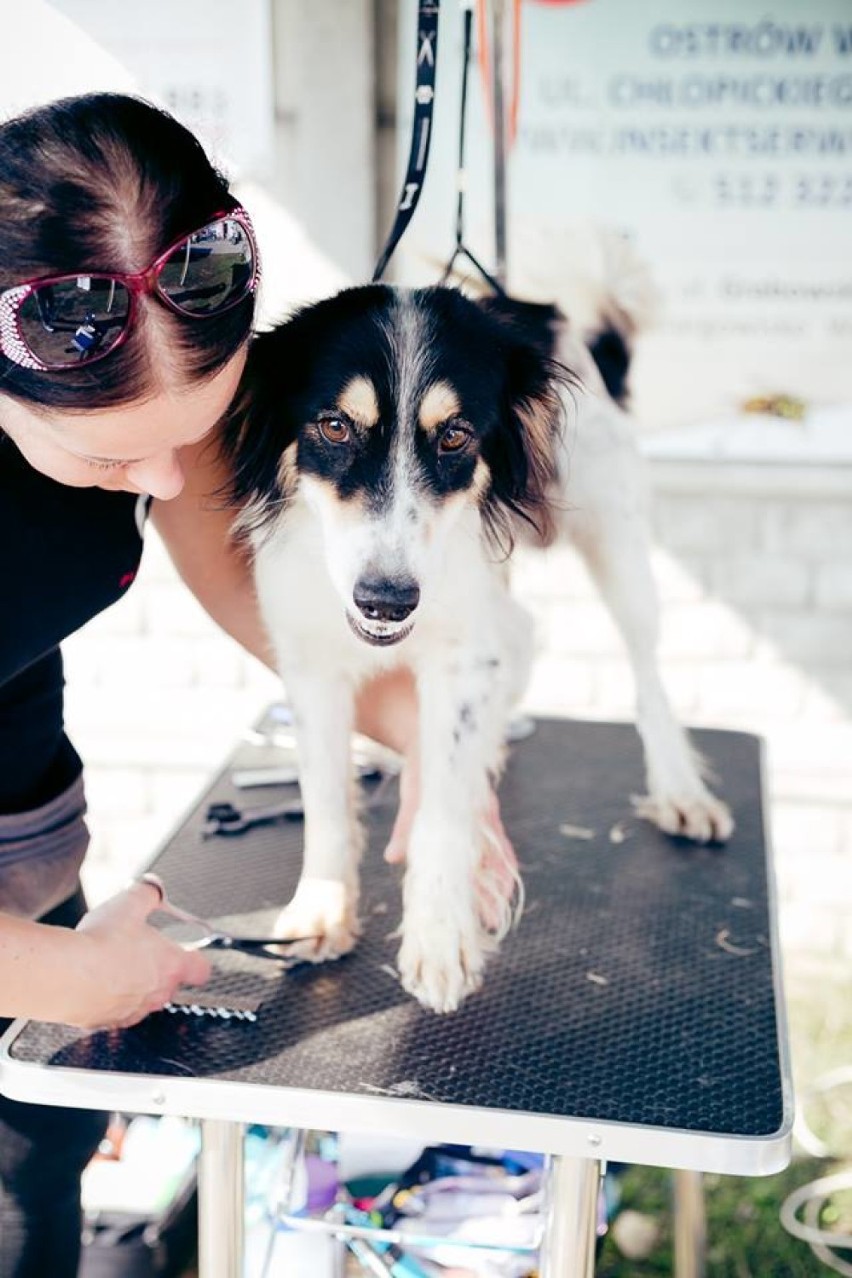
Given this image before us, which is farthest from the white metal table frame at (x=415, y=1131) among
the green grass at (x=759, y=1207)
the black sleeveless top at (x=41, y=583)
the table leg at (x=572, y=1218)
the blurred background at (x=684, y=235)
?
the blurred background at (x=684, y=235)

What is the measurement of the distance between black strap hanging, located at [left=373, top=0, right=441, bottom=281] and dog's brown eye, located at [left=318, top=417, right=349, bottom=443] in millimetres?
170

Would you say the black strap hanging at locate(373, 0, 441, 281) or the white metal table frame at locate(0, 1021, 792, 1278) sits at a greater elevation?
the black strap hanging at locate(373, 0, 441, 281)

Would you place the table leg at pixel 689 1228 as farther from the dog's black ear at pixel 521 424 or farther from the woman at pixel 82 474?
the dog's black ear at pixel 521 424

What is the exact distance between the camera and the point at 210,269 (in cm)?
110

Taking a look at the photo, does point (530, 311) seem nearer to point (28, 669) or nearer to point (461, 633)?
point (461, 633)

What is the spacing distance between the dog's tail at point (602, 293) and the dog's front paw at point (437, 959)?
106cm

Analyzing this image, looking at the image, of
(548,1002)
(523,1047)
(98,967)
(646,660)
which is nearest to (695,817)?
(646,660)

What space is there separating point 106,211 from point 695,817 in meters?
1.45

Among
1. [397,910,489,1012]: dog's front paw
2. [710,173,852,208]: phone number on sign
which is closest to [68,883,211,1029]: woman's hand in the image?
[397,910,489,1012]: dog's front paw

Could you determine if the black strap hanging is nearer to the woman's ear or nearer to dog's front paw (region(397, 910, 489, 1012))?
the woman's ear

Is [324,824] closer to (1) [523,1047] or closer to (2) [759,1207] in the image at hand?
(1) [523,1047]

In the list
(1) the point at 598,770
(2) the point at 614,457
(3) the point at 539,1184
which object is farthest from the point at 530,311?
(3) the point at 539,1184

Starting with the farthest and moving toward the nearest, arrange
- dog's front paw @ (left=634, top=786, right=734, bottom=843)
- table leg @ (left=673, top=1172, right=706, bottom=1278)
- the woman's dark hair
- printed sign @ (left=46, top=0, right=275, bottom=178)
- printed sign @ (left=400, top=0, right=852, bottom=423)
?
printed sign @ (left=46, top=0, right=275, bottom=178), printed sign @ (left=400, top=0, right=852, bottom=423), dog's front paw @ (left=634, top=786, right=734, bottom=843), table leg @ (left=673, top=1172, right=706, bottom=1278), the woman's dark hair

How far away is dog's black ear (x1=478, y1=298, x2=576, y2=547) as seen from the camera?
1.51 meters
